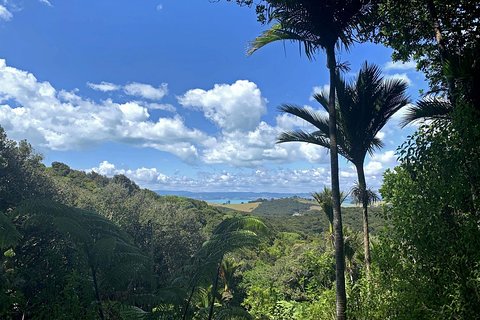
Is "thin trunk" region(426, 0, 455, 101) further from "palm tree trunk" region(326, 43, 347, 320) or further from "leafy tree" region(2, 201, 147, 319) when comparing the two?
"leafy tree" region(2, 201, 147, 319)

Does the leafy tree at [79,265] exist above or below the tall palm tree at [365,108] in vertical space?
below

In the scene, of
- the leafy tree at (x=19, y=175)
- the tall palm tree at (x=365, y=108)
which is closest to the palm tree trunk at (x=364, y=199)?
the tall palm tree at (x=365, y=108)

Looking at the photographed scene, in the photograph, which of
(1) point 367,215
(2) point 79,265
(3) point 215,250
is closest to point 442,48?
(1) point 367,215

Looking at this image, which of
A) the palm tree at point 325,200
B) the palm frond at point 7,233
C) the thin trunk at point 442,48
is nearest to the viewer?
the thin trunk at point 442,48

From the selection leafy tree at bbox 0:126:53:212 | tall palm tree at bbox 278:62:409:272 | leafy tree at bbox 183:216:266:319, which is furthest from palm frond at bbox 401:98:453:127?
leafy tree at bbox 0:126:53:212

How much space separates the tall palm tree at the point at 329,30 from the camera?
16.3 feet

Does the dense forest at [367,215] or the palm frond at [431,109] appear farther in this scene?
the palm frond at [431,109]

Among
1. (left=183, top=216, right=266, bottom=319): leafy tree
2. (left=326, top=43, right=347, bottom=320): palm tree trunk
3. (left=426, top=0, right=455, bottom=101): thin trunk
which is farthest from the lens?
(left=183, top=216, right=266, bottom=319): leafy tree

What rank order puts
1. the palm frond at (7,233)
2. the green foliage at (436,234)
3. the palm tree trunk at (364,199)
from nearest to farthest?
the green foliage at (436,234) → the palm frond at (7,233) → the palm tree trunk at (364,199)

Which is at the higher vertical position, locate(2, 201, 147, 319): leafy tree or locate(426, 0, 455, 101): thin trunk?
locate(426, 0, 455, 101): thin trunk

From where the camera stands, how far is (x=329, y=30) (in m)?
5.24

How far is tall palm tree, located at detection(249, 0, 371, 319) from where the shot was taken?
497 centimetres

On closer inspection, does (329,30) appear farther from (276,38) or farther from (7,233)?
(7,233)

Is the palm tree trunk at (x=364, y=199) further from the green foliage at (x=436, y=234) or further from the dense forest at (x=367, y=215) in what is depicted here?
the green foliage at (x=436, y=234)
